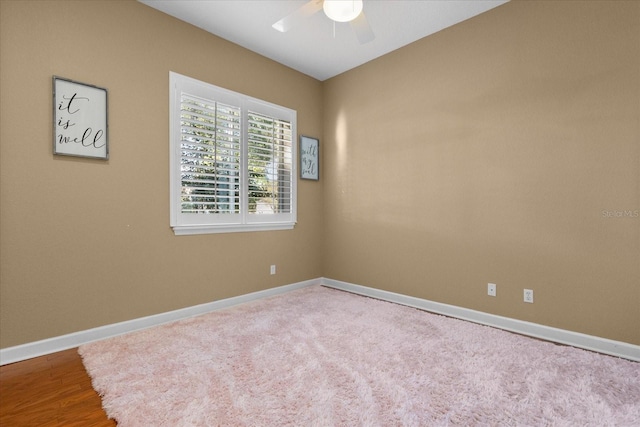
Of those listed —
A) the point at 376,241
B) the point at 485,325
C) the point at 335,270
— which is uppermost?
the point at 376,241

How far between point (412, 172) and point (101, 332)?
321cm

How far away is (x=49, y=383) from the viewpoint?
189cm

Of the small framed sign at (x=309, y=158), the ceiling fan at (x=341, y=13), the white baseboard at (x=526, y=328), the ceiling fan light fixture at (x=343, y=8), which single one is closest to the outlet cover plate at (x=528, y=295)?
the white baseboard at (x=526, y=328)

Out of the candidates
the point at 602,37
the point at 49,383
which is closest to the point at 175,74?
the point at 49,383

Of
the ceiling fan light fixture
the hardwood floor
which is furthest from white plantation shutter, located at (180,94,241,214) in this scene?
the ceiling fan light fixture

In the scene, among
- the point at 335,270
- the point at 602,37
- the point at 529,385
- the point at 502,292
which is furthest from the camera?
the point at 335,270

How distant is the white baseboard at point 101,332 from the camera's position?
84.4 inches

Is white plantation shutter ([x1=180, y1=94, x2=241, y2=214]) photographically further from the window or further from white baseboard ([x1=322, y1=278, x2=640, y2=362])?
white baseboard ([x1=322, y1=278, x2=640, y2=362])

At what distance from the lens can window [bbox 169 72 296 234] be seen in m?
2.91

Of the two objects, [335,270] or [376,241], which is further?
[335,270]

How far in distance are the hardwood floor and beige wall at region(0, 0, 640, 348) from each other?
251 millimetres

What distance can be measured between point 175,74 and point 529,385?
3.61m

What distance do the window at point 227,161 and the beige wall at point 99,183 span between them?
4.4 inches

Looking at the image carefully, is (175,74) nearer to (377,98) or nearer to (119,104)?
(119,104)
